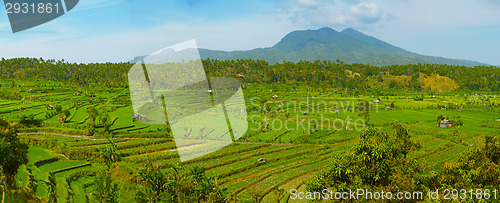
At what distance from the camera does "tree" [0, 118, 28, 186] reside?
59.4 ft

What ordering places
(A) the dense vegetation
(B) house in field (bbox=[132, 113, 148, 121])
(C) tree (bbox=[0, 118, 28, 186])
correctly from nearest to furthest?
1. (C) tree (bbox=[0, 118, 28, 186])
2. (B) house in field (bbox=[132, 113, 148, 121])
3. (A) the dense vegetation

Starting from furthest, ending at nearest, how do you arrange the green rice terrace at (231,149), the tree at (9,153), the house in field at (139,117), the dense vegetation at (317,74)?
1. the dense vegetation at (317,74)
2. the house in field at (139,117)
3. the tree at (9,153)
4. the green rice terrace at (231,149)

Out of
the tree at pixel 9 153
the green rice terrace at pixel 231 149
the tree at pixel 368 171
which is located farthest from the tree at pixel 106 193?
the tree at pixel 368 171

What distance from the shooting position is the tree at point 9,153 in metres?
18.1

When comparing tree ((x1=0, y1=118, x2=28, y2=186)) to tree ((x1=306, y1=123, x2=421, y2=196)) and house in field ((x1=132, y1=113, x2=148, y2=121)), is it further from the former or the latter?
house in field ((x1=132, y1=113, x2=148, y2=121))

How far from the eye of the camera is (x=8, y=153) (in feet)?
60.7

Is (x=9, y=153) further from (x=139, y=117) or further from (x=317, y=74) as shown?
(x=317, y=74)

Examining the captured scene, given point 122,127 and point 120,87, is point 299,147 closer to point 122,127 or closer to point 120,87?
point 122,127

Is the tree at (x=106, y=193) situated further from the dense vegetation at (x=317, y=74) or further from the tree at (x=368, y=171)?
the dense vegetation at (x=317, y=74)

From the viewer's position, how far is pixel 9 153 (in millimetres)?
18641

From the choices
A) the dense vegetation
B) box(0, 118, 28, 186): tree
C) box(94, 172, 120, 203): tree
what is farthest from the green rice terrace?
the dense vegetation

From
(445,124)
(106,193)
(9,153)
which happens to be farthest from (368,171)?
(445,124)

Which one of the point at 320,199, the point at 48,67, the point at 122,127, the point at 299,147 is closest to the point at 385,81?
the point at 299,147

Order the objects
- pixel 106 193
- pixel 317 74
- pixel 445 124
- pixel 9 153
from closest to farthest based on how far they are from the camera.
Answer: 1. pixel 106 193
2. pixel 9 153
3. pixel 445 124
4. pixel 317 74
